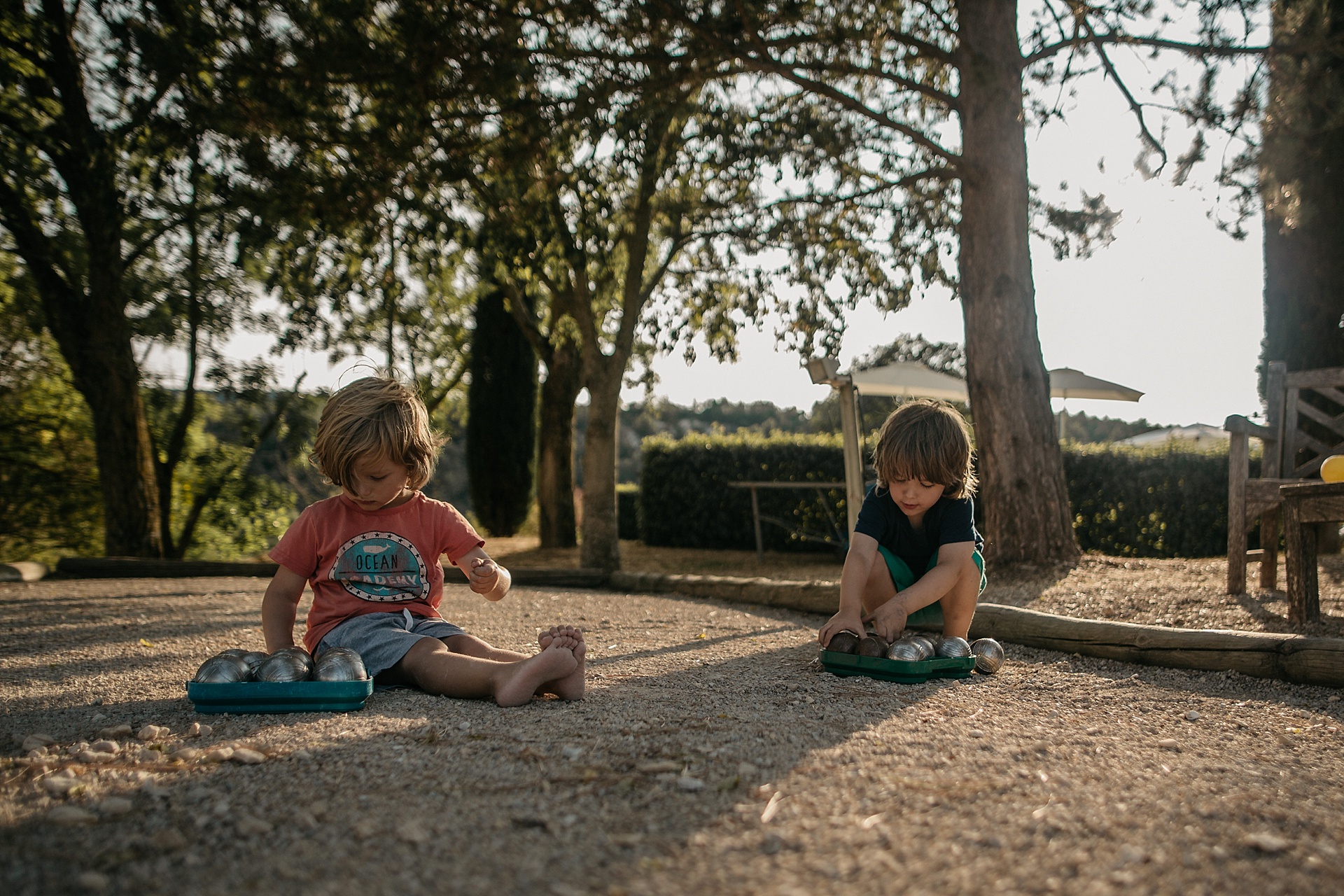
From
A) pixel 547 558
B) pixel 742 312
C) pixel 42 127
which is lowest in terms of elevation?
pixel 547 558

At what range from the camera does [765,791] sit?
1664 mm

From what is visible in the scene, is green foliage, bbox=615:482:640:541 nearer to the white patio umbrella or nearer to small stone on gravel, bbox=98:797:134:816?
the white patio umbrella

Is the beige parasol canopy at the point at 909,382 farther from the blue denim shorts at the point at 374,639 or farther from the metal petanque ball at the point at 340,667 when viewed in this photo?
the metal petanque ball at the point at 340,667

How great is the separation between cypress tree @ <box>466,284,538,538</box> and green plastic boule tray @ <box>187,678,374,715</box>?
47.7 feet

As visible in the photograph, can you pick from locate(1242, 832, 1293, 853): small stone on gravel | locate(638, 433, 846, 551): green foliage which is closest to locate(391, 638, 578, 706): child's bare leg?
locate(1242, 832, 1293, 853): small stone on gravel

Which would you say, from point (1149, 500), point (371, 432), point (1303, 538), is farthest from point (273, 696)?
point (1149, 500)

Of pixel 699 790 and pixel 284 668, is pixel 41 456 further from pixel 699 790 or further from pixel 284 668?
pixel 699 790

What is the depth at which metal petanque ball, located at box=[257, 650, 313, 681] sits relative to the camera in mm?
2344

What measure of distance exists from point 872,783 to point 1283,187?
6662mm

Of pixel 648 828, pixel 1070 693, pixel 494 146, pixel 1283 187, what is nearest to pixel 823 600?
pixel 1070 693

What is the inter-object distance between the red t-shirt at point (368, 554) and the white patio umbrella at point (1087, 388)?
1179 cm

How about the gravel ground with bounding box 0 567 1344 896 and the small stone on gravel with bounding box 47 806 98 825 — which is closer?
the gravel ground with bounding box 0 567 1344 896

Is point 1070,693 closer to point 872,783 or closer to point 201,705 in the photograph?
point 872,783

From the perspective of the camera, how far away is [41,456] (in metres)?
11.0
